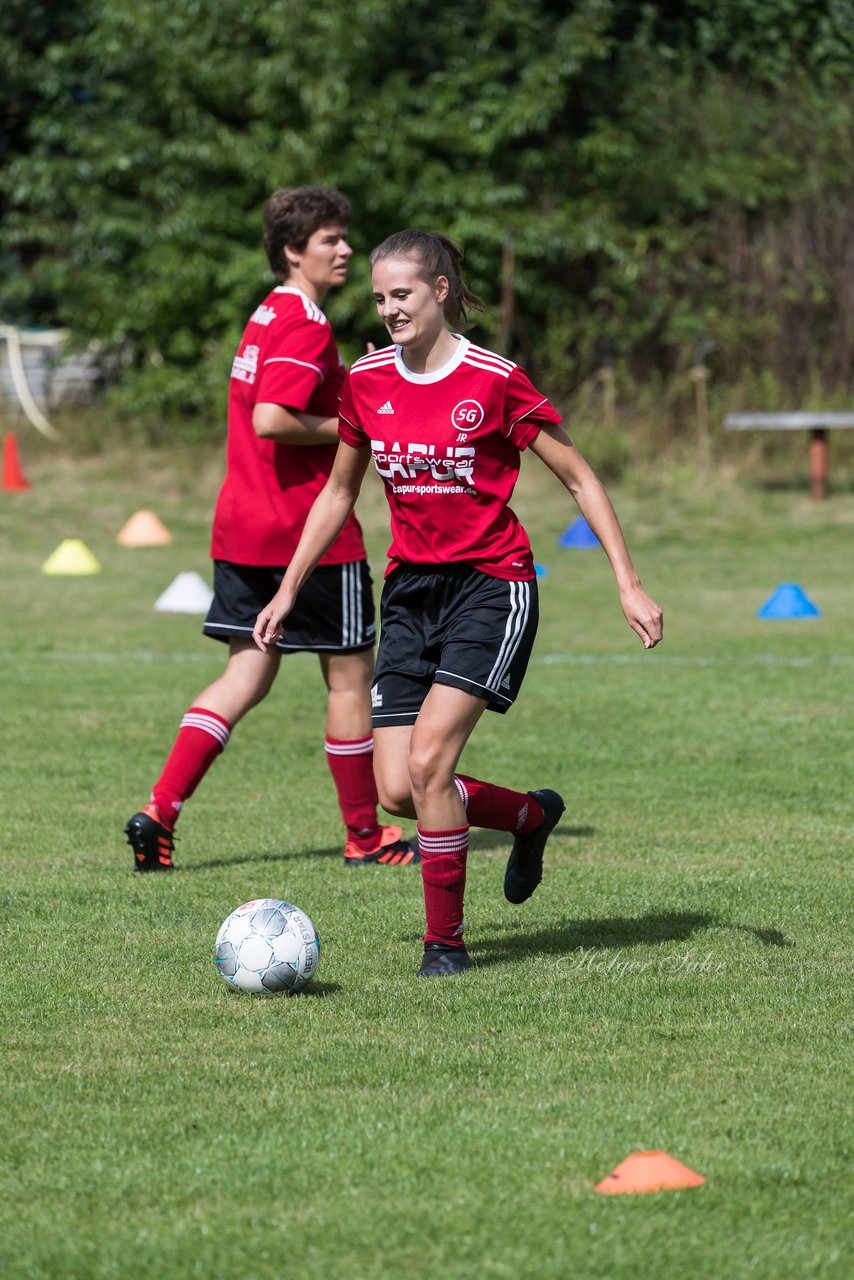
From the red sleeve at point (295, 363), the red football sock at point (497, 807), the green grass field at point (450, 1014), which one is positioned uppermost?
the red sleeve at point (295, 363)

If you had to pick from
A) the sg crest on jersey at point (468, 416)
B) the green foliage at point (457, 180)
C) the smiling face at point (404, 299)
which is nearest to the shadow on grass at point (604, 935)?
the sg crest on jersey at point (468, 416)

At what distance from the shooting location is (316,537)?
5430 mm

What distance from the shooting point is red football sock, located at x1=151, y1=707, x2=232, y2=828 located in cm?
635

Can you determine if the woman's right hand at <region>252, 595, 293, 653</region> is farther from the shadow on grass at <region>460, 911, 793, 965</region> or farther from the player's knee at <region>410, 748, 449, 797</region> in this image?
the shadow on grass at <region>460, 911, 793, 965</region>

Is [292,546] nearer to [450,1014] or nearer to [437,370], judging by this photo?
[437,370]

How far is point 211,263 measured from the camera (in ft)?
69.3

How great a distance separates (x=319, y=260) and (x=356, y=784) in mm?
1835

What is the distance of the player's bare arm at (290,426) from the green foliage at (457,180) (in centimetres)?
1454

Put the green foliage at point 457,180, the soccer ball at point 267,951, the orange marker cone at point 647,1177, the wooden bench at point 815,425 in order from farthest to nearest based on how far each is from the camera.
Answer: the green foliage at point 457,180 → the wooden bench at point 815,425 → the soccer ball at point 267,951 → the orange marker cone at point 647,1177

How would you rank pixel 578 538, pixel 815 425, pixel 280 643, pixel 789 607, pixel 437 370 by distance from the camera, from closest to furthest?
pixel 437 370 < pixel 280 643 < pixel 789 607 < pixel 578 538 < pixel 815 425

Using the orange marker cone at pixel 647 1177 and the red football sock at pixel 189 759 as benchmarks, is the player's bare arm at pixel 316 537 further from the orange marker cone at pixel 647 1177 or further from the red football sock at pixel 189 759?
the orange marker cone at pixel 647 1177

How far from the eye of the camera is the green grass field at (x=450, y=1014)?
3270 mm

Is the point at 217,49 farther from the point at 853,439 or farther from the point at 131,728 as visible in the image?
the point at 131,728

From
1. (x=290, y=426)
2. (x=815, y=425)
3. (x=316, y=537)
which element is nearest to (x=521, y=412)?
(x=316, y=537)
